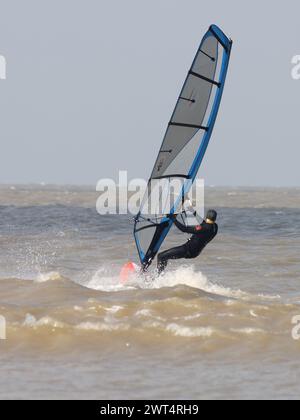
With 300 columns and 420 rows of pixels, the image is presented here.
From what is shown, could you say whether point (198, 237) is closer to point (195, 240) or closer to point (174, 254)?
point (195, 240)

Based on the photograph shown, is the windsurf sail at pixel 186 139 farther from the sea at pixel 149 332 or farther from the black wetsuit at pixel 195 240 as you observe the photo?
the sea at pixel 149 332

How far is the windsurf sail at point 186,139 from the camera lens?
11844 millimetres

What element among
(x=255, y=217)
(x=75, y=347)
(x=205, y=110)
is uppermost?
(x=205, y=110)

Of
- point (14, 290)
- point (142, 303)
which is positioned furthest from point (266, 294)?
point (14, 290)

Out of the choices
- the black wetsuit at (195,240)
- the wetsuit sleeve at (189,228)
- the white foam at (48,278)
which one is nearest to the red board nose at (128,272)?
the black wetsuit at (195,240)

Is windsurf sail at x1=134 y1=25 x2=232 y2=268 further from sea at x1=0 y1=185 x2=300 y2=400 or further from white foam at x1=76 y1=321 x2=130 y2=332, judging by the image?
white foam at x1=76 y1=321 x2=130 y2=332

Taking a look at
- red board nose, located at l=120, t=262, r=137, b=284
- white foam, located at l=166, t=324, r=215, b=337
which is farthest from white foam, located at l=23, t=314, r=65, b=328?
red board nose, located at l=120, t=262, r=137, b=284

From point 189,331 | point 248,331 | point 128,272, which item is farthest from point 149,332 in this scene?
point 128,272

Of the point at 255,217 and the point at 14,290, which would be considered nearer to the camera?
the point at 14,290

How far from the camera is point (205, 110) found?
12070 mm

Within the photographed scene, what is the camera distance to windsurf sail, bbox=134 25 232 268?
38.9 feet

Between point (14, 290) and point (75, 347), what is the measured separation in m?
3.16

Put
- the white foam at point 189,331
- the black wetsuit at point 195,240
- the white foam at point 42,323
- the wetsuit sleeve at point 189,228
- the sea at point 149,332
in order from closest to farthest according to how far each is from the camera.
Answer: the sea at point 149,332 → the white foam at point 189,331 → the white foam at point 42,323 → the wetsuit sleeve at point 189,228 → the black wetsuit at point 195,240
